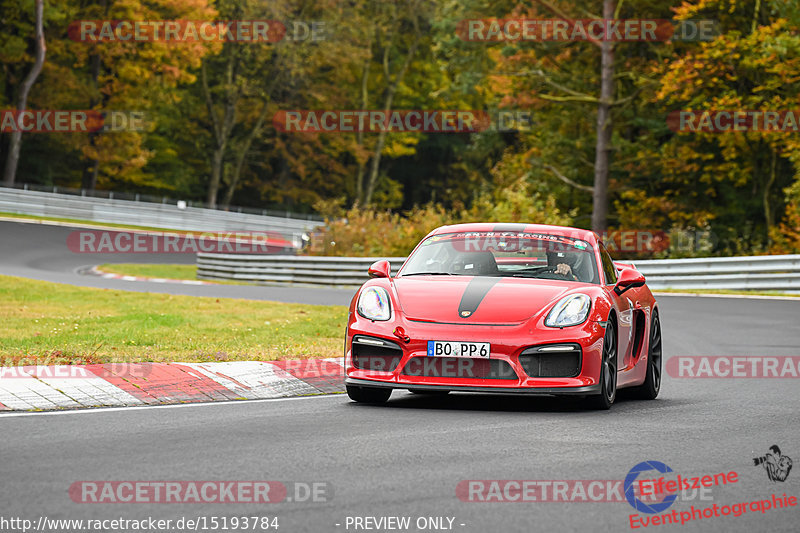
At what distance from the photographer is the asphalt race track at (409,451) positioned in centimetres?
542

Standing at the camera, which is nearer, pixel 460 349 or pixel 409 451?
pixel 409 451

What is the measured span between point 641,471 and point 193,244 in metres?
43.5

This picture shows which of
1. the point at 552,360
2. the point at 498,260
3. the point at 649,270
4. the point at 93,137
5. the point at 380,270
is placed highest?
the point at 93,137

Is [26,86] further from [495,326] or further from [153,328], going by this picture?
[495,326]

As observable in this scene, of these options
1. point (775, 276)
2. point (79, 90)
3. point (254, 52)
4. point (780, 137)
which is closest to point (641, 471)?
point (775, 276)

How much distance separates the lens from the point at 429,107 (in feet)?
265

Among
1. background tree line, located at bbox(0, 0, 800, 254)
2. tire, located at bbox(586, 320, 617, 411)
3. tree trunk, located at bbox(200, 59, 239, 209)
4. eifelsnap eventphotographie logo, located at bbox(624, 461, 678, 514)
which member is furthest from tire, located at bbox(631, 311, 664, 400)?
tree trunk, located at bbox(200, 59, 239, 209)

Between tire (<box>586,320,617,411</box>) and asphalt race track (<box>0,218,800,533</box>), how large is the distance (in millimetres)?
161

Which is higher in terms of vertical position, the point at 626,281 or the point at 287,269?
the point at 626,281

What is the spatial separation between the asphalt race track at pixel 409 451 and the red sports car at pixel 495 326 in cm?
26

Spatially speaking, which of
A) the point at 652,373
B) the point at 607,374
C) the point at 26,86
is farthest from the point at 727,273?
the point at 26,86

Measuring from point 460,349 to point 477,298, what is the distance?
51 centimetres

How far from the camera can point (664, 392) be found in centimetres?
1100

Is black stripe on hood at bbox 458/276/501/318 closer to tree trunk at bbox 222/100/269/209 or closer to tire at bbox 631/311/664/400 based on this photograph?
tire at bbox 631/311/664/400
